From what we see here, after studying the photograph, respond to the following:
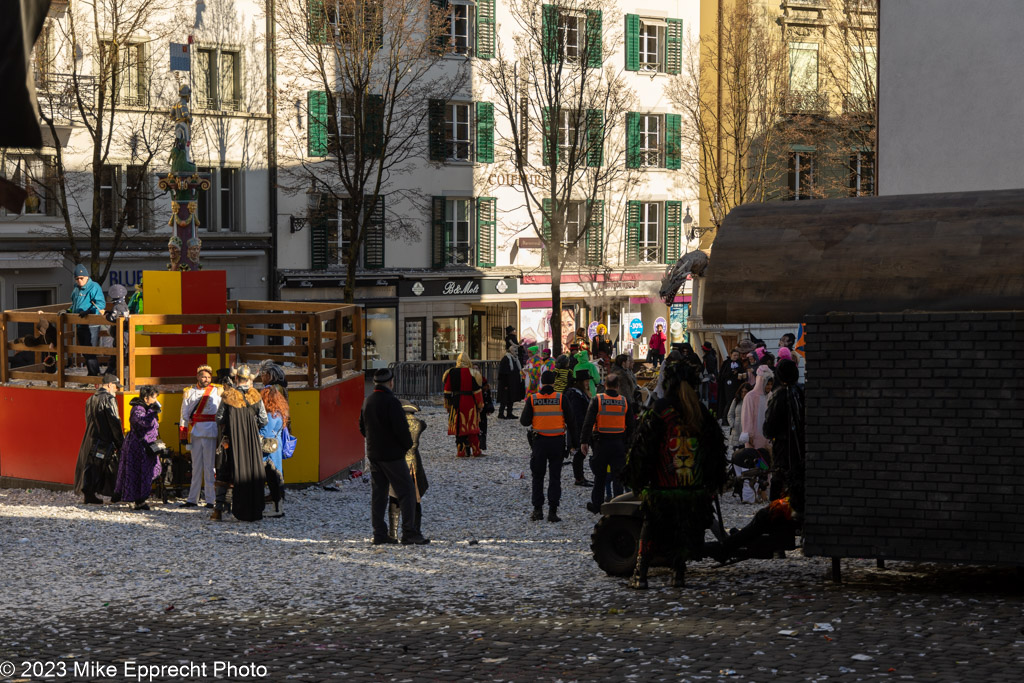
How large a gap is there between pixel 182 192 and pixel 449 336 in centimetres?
2252

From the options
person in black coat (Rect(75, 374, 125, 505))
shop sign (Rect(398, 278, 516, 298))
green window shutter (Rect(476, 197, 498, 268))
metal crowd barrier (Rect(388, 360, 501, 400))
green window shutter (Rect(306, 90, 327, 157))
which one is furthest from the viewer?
green window shutter (Rect(476, 197, 498, 268))

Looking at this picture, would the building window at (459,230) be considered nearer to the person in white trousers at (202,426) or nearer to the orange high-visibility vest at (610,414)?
the person in white trousers at (202,426)

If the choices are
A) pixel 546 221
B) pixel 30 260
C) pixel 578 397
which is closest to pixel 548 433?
pixel 578 397

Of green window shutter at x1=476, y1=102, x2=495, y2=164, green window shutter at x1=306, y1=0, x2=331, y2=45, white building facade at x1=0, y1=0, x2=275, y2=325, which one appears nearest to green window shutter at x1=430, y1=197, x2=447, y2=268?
green window shutter at x1=476, y1=102, x2=495, y2=164

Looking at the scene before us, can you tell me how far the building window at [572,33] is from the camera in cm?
4178

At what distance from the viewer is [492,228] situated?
44906 millimetres

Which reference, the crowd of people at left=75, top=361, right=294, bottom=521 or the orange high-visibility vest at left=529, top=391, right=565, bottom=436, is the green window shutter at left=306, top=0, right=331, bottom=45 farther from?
the orange high-visibility vest at left=529, top=391, right=565, bottom=436

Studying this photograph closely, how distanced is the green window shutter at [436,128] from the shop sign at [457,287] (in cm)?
391

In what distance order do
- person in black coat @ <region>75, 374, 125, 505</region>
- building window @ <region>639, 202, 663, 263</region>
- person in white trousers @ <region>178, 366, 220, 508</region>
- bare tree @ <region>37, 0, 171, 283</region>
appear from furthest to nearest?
1. building window @ <region>639, 202, 663, 263</region>
2. bare tree @ <region>37, 0, 171, 283</region>
3. person in black coat @ <region>75, 374, 125, 505</region>
4. person in white trousers @ <region>178, 366, 220, 508</region>

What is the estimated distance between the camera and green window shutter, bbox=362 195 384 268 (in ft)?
138

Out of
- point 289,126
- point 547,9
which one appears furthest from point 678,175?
point 289,126

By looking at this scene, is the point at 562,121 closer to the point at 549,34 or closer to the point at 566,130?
the point at 566,130

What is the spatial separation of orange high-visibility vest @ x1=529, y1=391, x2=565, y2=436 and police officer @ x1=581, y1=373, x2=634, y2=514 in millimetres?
307

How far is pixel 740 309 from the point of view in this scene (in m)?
10.9
